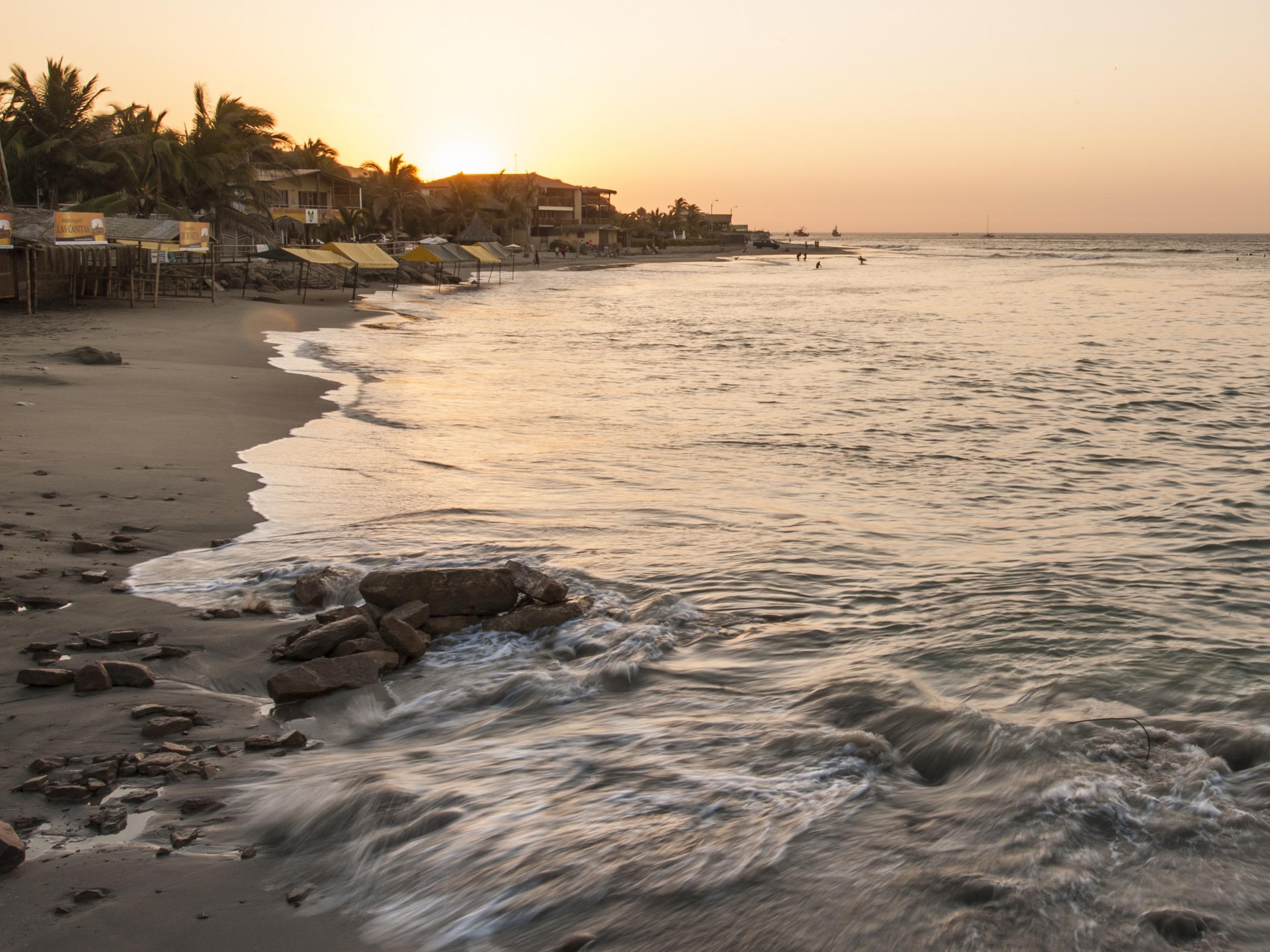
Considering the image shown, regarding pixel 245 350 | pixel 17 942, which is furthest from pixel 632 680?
pixel 245 350

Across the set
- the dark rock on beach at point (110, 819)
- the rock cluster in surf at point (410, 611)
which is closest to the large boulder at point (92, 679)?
the rock cluster in surf at point (410, 611)

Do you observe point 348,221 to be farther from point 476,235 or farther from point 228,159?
point 228,159

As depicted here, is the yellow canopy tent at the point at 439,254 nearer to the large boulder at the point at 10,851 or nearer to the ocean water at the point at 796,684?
the ocean water at the point at 796,684

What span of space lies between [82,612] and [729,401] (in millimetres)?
13158

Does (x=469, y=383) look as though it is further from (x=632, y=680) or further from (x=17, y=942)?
(x=17, y=942)

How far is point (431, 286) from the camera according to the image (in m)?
58.6

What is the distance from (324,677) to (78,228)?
78.2ft

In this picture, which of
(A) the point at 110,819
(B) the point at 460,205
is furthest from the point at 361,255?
(B) the point at 460,205

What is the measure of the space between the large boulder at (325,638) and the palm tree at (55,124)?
137 feet

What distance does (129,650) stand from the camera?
6.02 meters

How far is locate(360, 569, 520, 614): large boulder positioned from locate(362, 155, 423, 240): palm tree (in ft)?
240

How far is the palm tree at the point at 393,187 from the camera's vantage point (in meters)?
77.1

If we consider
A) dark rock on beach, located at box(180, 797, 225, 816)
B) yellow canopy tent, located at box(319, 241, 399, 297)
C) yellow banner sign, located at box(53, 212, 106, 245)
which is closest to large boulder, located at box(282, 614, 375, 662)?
dark rock on beach, located at box(180, 797, 225, 816)

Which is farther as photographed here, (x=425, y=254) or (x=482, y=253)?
(x=482, y=253)
